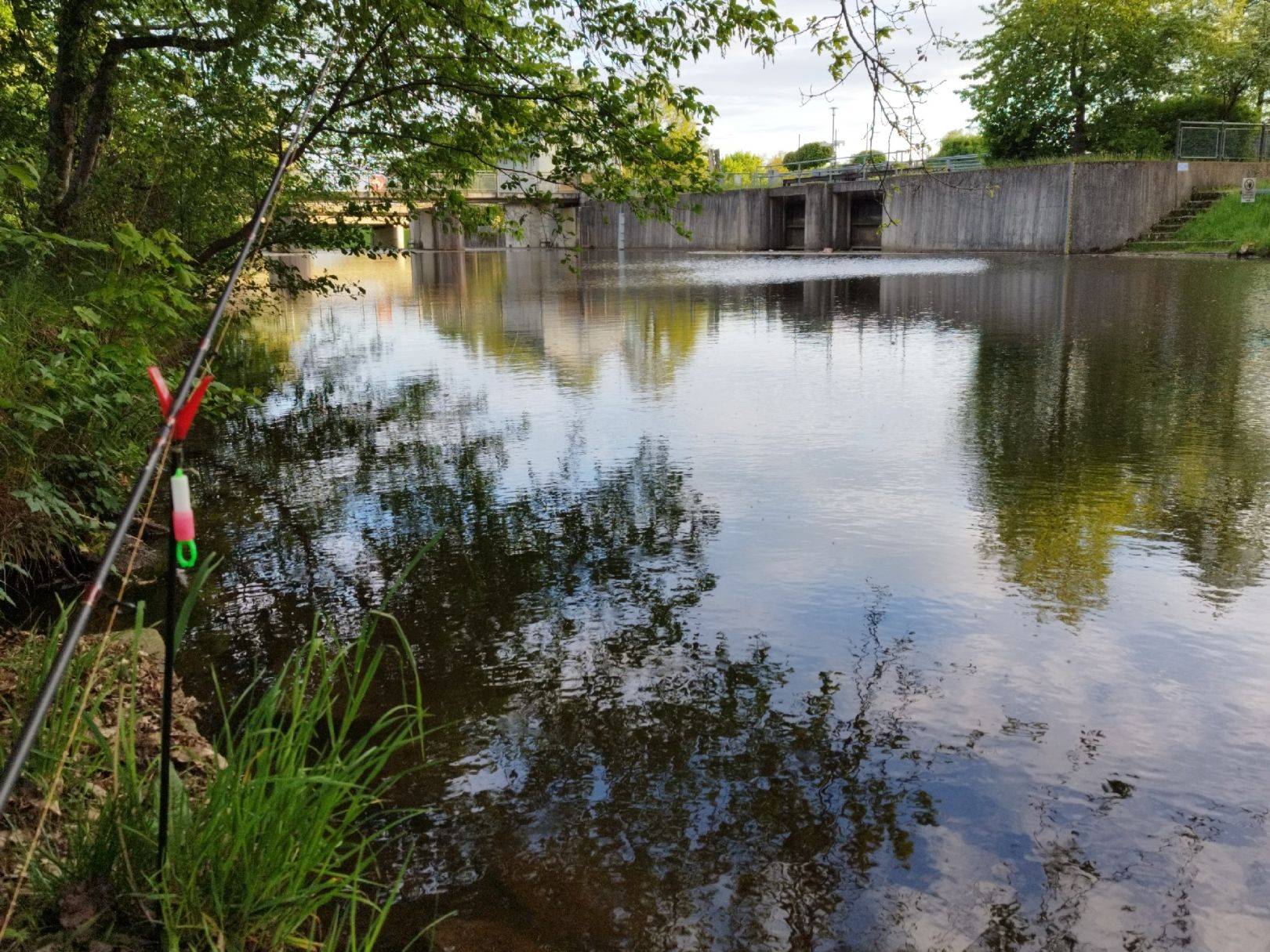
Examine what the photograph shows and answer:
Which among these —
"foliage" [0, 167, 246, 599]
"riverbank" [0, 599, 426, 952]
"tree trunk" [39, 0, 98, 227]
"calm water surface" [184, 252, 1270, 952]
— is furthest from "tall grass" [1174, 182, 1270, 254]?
"riverbank" [0, 599, 426, 952]

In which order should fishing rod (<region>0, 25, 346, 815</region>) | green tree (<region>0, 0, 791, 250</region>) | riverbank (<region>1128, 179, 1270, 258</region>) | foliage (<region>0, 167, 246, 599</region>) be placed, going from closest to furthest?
fishing rod (<region>0, 25, 346, 815</region>) < foliage (<region>0, 167, 246, 599</region>) < green tree (<region>0, 0, 791, 250</region>) < riverbank (<region>1128, 179, 1270, 258</region>)

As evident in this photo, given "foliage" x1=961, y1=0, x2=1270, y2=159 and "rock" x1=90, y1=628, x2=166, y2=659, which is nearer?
"rock" x1=90, y1=628, x2=166, y2=659

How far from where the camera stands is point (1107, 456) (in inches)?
292

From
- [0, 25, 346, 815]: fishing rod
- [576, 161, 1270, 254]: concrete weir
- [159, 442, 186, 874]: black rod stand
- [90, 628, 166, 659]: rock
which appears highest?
[576, 161, 1270, 254]: concrete weir

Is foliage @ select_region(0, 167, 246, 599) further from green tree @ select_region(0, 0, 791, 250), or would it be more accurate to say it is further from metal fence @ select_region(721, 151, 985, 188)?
metal fence @ select_region(721, 151, 985, 188)

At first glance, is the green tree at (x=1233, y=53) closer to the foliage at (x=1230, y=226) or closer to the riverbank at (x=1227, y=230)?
the riverbank at (x=1227, y=230)

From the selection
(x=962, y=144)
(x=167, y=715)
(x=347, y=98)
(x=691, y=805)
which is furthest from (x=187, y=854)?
(x=962, y=144)

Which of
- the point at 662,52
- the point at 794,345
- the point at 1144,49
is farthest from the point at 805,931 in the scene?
the point at 1144,49

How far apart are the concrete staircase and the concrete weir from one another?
0.24 meters

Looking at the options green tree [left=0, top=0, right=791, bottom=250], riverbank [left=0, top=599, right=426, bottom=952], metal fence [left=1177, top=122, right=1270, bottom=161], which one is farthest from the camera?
metal fence [left=1177, top=122, right=1270, bottom=161]

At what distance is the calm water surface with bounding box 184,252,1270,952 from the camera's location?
3059mm

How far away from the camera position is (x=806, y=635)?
472 centimetres

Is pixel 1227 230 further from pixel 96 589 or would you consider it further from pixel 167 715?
pixel 96 589

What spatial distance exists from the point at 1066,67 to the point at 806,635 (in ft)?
136
